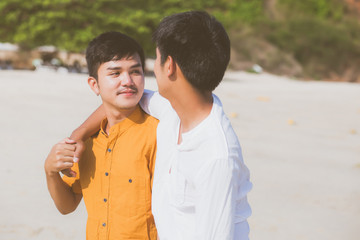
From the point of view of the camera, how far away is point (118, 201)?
1.89 meters

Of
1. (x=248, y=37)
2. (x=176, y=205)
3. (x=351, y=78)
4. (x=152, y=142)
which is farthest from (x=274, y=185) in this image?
(x=351, y=78)

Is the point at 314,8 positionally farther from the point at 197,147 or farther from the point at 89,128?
the point at 197,147

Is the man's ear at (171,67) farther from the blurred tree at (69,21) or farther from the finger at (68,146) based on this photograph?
the blurred tree at (69,21)

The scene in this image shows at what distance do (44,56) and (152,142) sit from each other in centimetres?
2860

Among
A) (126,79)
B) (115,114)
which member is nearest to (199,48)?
(126,79)

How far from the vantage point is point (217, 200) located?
48.7 inches

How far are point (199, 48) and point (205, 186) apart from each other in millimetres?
471

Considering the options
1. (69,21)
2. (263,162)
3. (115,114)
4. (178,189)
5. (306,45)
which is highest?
(69,21)

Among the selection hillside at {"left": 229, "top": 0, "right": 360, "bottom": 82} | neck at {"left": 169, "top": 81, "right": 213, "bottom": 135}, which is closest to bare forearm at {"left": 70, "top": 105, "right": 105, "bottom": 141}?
neck at {"left": 169, "top": 81, "right": 213, "bottom": 135}

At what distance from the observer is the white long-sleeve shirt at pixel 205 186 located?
1229 millimetres

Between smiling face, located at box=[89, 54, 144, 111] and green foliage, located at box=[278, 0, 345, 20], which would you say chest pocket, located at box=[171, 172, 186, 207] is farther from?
green foliage, located at box=[278, 0, 345, 20]

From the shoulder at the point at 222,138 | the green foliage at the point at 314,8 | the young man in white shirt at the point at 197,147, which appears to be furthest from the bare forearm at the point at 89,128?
the green foliage at the point at 314,8

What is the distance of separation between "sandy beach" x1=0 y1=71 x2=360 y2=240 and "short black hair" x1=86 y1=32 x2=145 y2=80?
253 centimetres

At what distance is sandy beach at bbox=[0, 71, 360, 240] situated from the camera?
4.45 m
